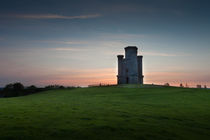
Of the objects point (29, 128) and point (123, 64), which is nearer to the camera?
point (29, 128)

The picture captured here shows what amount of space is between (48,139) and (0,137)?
2.13m

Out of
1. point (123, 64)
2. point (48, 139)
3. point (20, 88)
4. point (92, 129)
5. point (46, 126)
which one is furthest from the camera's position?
point (123, 64)

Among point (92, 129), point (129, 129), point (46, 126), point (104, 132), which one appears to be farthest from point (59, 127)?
point (129, 129)

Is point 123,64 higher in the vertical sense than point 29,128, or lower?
higher

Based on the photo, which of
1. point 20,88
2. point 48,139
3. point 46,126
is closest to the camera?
point 48,139

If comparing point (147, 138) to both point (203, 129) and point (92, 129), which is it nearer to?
point (92, 129)

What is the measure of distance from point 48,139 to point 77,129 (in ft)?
6.59

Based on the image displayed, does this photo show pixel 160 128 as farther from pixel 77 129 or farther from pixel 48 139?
pixel 48 139

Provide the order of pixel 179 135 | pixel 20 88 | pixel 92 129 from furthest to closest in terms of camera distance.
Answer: pixel 20 88
pixel 92 129
pixel 179 135

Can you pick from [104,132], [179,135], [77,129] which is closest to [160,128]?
[179,135]

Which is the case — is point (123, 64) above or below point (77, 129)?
above

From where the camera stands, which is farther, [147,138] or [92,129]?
[92,129]

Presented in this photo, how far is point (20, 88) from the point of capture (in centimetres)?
5734

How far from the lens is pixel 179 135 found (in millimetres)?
10461
